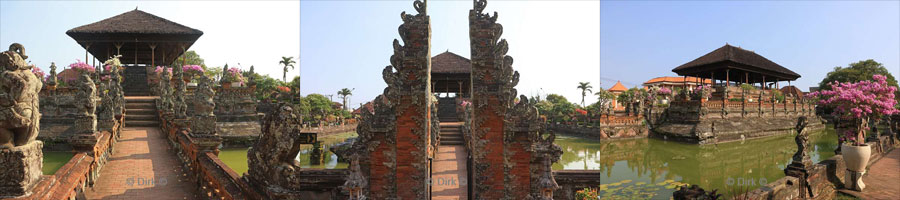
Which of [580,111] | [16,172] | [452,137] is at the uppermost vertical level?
[580,111]

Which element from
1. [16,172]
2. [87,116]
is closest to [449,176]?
[16,172]

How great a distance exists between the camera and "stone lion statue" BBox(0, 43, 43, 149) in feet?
12.7

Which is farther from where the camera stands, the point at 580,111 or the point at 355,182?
the point at 580,111

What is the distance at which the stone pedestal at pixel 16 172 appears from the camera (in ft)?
12.7

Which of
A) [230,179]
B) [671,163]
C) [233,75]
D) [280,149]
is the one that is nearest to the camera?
[280,149]

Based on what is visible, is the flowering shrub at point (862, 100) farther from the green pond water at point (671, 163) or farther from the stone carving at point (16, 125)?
the stone carving at point (16, 125)

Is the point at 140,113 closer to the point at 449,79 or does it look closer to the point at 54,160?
the point at 54,160

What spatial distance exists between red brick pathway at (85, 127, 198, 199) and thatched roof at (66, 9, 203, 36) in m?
14.8

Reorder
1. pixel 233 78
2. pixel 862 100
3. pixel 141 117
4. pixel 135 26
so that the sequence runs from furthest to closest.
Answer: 1. pixel 135 26
2. pixel 233 78
3. pixel 141 117
4. pixel 862 100

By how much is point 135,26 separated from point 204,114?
20.5 metres

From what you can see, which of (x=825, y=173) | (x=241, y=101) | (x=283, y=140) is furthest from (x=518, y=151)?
(x=241, y=101)

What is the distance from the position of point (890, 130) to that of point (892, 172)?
21.5 ft

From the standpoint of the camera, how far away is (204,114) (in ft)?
26.7

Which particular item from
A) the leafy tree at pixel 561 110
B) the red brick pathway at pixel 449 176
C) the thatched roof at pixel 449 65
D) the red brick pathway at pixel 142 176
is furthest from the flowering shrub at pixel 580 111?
the red brick pathway at pixel 142 176
